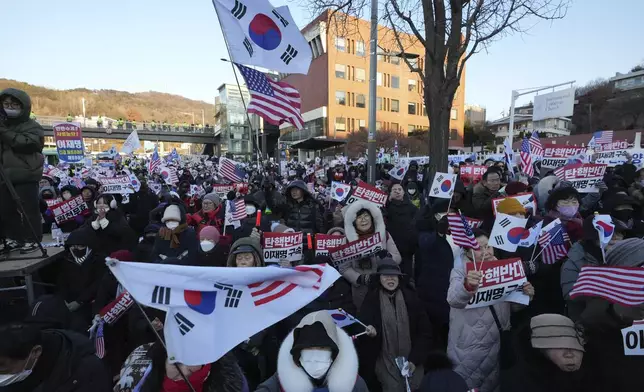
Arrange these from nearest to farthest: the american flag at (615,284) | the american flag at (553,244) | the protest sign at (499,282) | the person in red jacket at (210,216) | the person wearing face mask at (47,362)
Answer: the person wearing face mask at (47,362)
the american flag at (615,284)
the protest sign at (499,282)
the american flag at (553,244)
the person in red jacket at (210,216)

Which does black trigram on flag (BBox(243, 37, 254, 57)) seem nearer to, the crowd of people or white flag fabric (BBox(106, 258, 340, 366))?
the crowd of people

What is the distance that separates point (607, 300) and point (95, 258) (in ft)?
17.1

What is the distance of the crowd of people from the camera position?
220 centimetres

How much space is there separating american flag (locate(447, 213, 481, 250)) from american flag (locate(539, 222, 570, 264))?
1382 mm

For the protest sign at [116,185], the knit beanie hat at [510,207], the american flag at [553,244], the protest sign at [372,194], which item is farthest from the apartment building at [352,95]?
the american flag at [553,244]

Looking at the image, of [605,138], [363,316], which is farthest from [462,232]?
[605,138]

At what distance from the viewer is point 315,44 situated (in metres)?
51.2

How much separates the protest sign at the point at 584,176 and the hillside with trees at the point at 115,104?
139 metres

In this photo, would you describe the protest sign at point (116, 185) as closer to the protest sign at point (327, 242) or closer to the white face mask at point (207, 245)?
the white face mask at point (207, 245)

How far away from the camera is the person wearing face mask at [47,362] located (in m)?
1.92

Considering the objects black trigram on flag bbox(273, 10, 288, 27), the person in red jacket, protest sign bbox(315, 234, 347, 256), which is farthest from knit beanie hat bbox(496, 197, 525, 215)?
black trigram on flag bbox(273, 10, 288, 27)

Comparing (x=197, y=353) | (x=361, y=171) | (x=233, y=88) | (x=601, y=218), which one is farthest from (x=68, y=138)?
(x=233, y=88)

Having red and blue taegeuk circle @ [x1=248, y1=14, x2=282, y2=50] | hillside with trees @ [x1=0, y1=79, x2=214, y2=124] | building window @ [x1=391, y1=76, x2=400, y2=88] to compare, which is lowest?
red and blue taegeuk circle @ [x1=248, y1=14, x2=282, y2=50]

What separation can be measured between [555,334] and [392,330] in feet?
→ 4.15
